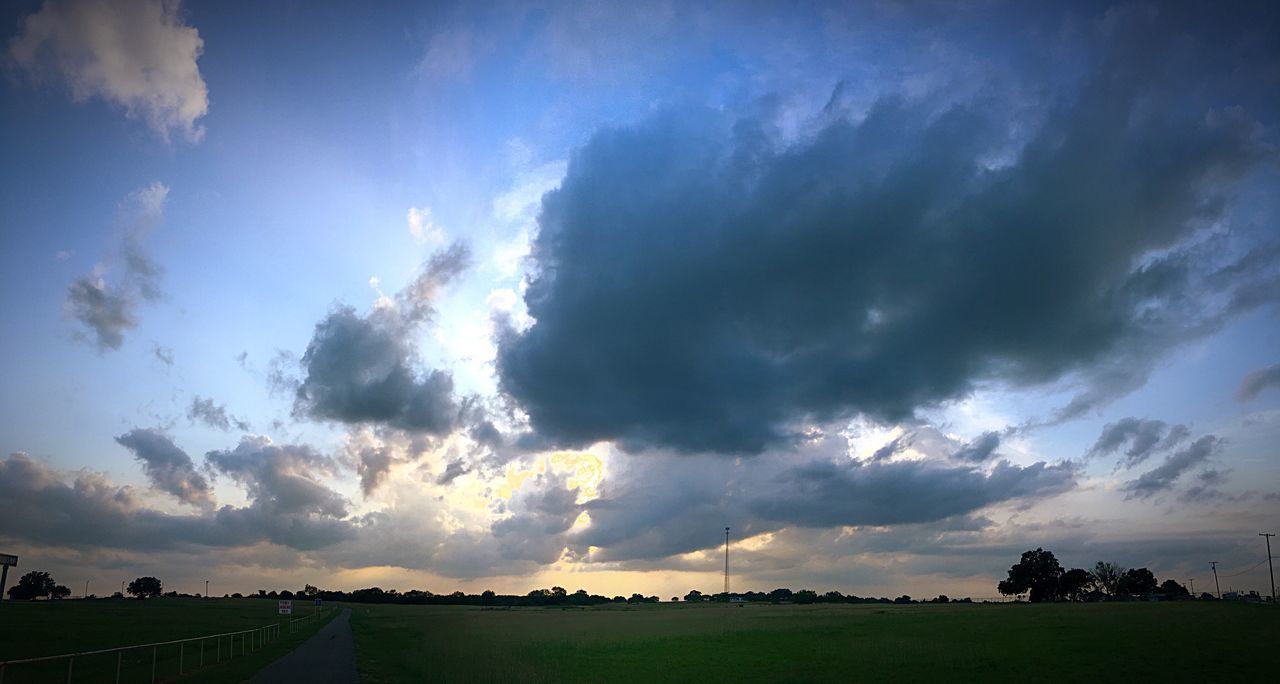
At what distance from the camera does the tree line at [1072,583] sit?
180750 mm

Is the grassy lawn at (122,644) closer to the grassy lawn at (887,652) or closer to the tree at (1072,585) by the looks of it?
the grassy lawn at (887,652)

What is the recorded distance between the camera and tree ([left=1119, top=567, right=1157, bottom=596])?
625 feet

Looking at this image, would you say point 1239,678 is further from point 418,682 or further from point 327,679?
point 327,679

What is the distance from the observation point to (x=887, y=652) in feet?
168

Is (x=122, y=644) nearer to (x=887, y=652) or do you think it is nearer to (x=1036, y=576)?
(x=887, y=652)

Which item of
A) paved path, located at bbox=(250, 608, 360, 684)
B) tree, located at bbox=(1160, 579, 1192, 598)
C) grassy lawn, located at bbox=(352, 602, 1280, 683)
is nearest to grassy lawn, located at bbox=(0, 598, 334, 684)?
paved path, located at bbox=(250, 608, 360, 684)

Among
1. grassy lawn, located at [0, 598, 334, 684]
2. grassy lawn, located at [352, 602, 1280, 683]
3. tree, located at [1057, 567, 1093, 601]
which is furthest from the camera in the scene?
tree, located at [1057, 567, 1093, 601]

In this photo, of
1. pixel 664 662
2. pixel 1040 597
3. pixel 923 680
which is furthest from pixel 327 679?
pixel 1040 597

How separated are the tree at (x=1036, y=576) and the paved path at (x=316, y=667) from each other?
7017 inches

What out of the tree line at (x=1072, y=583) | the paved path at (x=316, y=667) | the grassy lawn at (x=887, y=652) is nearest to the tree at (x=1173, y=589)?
the tree line at (x=1072, y=583)

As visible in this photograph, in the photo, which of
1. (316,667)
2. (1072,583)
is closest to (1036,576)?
(1072,583)

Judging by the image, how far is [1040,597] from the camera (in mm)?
181250

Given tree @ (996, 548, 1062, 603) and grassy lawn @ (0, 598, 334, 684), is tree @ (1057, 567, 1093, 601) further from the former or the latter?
grassy lawn @ (0, 598, 334, 684)

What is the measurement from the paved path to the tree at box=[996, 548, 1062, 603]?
178 meters
